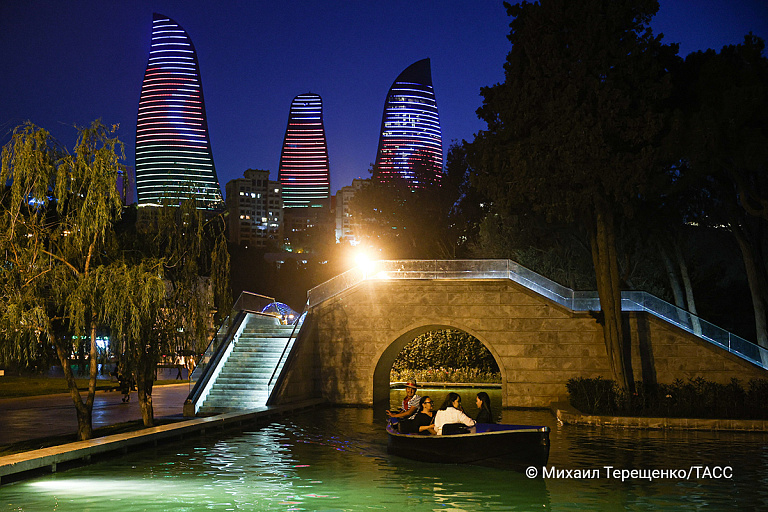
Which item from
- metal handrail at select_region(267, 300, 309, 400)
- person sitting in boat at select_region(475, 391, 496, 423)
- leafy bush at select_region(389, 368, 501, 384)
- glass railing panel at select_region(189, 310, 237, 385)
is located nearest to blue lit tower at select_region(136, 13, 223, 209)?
leafy bush at select_region(389, 368, 501, 384)

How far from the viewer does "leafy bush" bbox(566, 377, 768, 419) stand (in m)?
19.0

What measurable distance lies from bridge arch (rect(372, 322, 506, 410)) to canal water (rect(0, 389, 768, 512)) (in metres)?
8.40

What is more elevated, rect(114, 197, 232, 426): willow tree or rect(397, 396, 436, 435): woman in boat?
rect(114, 197, 232, 426): willow tree

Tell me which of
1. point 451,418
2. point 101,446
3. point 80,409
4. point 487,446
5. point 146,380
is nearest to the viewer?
point 487,446

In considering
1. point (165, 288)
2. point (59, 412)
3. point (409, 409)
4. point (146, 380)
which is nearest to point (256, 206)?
point (59, 412)

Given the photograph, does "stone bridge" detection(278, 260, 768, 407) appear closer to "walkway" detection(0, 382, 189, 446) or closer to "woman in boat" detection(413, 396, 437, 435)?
"walkway" detection(0, 382, 189, 446)

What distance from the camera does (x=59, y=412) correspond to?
21547 mm

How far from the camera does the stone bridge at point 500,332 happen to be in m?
23.1

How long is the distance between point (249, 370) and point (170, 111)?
13658 centimetres

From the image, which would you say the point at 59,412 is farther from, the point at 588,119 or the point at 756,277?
the point at 756,277

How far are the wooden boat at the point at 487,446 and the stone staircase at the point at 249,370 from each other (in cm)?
924

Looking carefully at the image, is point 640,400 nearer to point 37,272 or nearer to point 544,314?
point 544,314

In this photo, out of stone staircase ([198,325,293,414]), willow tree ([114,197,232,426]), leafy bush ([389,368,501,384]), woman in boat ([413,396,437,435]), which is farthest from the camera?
leafy bush ([389,368,501,384])

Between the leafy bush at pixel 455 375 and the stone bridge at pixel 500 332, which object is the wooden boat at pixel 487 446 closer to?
the stone bridge at pixel 500 332
